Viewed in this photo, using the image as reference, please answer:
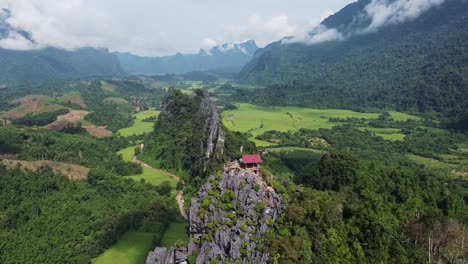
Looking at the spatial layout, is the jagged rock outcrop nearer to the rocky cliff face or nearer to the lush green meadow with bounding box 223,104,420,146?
the lush green meadow with bounding box 223,104,420,146

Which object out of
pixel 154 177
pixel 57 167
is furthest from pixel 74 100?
pixel 154 177

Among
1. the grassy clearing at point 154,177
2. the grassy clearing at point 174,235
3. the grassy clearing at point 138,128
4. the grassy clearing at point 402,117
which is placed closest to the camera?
the grassy clearing at point 174,235

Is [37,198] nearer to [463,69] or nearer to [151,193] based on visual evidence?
[151,193]

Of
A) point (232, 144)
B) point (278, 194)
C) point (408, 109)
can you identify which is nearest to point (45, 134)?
point (232, 144)

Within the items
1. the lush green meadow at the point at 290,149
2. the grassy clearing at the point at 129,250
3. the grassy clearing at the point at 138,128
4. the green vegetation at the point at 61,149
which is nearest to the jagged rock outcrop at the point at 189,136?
the green vegetation at the point at 61,149

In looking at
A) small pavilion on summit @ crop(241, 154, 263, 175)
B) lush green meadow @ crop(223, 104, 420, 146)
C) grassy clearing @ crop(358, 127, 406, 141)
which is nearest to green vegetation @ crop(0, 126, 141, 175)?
lush green meadow @ crop(223, 104, 420, 146)

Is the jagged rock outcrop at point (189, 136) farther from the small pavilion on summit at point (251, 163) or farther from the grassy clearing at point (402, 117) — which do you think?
the grassy clearing at point (402, 117)

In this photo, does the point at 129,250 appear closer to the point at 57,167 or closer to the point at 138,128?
the point at 57,167
